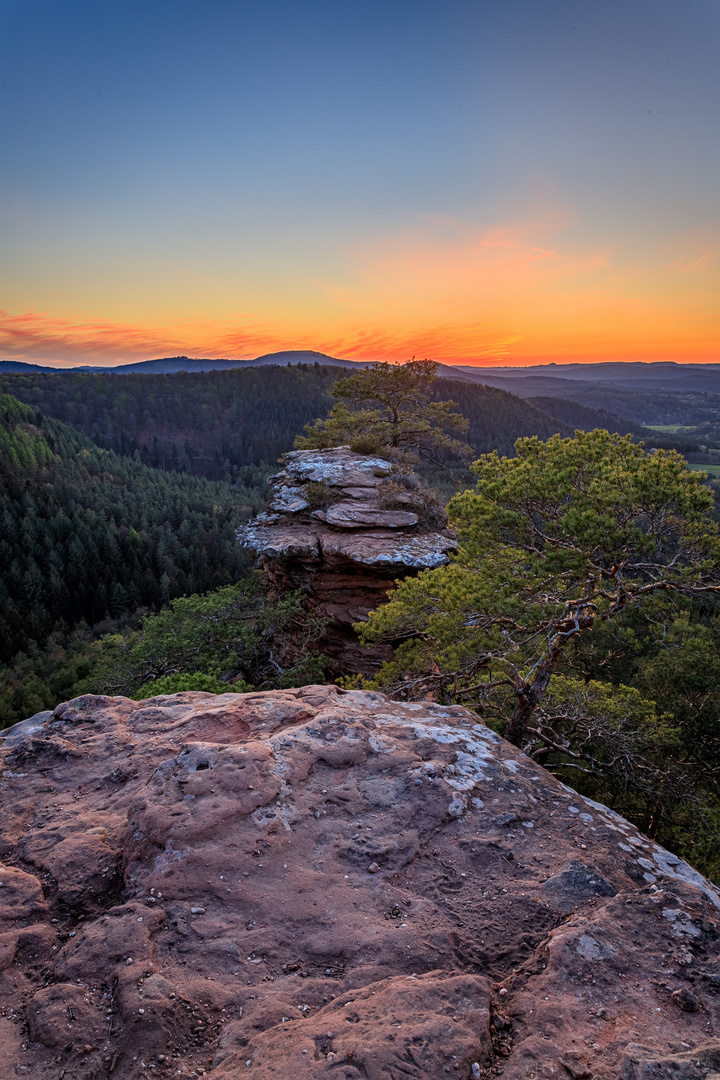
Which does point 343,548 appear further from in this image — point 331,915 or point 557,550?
point 331,915

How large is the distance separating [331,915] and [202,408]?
190010mm

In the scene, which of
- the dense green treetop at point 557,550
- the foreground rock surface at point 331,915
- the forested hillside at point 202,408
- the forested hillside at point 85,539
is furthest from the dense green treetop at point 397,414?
the forested hillside at point 202,408

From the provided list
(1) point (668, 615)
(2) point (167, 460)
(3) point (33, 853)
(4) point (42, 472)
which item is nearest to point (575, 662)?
(1) point (668, 615)

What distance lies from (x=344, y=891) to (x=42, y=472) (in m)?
108

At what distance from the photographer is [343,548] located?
686 inches

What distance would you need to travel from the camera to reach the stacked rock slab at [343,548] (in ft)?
56.6

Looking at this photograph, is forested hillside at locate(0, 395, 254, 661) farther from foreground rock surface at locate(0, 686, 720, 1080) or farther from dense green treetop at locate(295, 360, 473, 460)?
foreground rock surface at locate(0, 686, 720, 1080)

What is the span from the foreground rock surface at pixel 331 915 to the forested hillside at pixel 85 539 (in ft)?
205

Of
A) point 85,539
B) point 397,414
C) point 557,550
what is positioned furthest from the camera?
point 85,539

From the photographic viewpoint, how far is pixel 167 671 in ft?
56.3

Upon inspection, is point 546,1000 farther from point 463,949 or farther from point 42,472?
point 42,472

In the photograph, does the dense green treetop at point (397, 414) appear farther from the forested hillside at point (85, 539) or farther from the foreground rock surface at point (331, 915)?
the forested hillside at point (85, 539)

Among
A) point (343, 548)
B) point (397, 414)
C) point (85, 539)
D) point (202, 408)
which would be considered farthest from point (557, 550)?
point (202, 408)

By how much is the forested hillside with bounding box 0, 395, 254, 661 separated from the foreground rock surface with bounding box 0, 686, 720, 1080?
2456 inches
